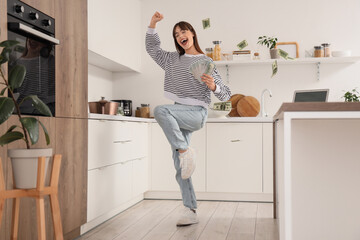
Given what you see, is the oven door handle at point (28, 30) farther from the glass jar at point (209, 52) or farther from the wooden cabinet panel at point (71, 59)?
the glass jar at point (209, 52)

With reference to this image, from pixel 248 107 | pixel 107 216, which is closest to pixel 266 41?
pixel 248 107

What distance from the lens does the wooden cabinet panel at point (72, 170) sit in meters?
2.60

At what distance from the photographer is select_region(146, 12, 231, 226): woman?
304 cm

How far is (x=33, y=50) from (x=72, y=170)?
796 millimetres

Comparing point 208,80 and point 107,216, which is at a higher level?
point 208,80

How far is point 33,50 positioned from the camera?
2312mm

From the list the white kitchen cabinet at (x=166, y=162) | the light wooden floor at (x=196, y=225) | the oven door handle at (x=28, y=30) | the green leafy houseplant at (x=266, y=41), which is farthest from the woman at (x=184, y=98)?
the green leafy houseplant at (x=266, y=41)

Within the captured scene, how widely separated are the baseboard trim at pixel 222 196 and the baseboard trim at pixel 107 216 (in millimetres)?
256

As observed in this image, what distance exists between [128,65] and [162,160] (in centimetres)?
104

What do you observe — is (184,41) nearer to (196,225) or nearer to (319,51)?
(196,225)

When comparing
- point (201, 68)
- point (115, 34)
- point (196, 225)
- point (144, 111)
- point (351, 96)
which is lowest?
point (196, 225)

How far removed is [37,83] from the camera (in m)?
2.37

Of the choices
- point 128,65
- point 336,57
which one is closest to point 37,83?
point 128,65

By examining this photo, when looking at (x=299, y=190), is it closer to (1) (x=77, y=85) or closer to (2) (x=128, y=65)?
(1) (x=77, y=85)
